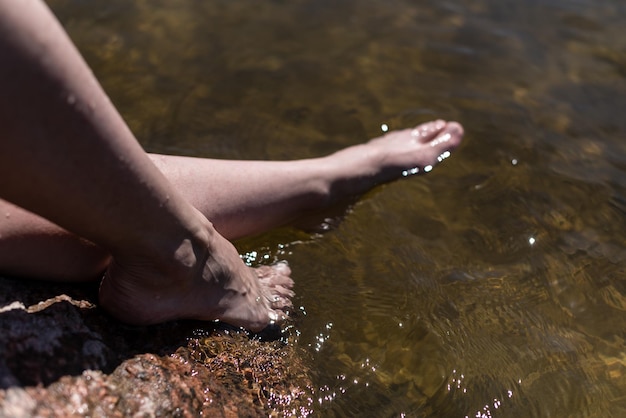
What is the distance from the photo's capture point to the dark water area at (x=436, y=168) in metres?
2.11

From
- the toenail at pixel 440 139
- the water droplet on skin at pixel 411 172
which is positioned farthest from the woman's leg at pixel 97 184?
the toenail at pixel 440 139

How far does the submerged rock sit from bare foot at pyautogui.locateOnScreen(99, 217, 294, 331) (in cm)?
4

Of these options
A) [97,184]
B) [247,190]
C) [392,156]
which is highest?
[97,184]

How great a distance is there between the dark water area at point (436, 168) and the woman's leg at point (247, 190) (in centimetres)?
10

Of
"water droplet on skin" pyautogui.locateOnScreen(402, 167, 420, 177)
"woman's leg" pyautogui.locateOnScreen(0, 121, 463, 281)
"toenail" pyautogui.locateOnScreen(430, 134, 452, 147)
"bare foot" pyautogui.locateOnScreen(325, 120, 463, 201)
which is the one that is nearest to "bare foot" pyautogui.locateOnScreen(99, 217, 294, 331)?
"woman's leg" pyautogui.locateOnScreen(0, 121, 463, 281)

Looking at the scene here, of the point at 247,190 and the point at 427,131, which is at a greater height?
the point at 247,190

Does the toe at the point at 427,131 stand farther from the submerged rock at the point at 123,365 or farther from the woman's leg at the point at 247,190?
the submerged rock at the point at 123,365

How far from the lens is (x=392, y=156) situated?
288cm

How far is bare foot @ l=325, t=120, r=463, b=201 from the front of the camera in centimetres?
271

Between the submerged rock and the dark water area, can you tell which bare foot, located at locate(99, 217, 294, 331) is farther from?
the dark water area

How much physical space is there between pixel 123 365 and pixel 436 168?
5.48 ft

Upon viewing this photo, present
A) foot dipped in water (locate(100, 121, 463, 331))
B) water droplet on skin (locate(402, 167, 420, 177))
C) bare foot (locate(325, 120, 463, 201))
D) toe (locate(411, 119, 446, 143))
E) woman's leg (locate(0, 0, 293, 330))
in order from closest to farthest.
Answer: woman's leg (locate(0, 0, 293, 330)) → foot dipped in water (locate(100, 121, 463, 331)) → bare foot (locate(325, 120, 463, 201)) → water droplet on skin (locate(402, 167, 420, 177)) → toe (locate(411, 119, 446, 143))

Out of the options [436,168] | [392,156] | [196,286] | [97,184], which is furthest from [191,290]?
[436,168]

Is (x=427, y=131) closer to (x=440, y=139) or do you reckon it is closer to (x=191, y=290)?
(x=440, y=139)
